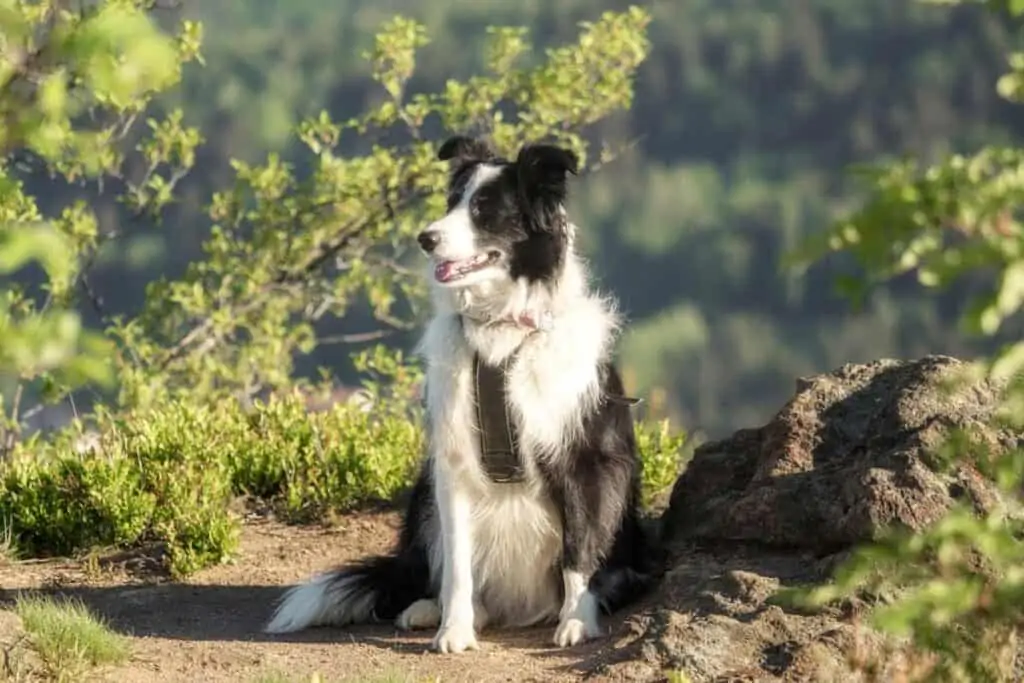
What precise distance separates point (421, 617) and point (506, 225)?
1543 millimetres

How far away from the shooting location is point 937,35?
119ft

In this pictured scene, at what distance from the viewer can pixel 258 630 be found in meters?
6.05

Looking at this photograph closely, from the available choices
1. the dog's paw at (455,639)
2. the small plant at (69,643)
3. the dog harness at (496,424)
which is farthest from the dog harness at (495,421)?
the small plant at (69,643)

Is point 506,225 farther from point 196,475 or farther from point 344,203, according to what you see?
point 344,203

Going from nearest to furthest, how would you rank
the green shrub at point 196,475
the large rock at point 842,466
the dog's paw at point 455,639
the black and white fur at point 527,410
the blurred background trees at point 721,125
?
the large rock at point 842,466, the dog's paw at point 455,639, the black and white fur at point 527,410, the green shrub at point 196,475, the blurred background trees at point 721,125

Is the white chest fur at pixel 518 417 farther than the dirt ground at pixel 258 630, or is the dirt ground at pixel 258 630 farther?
the white chest fur at pixel 518 417

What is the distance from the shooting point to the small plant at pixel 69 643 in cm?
501

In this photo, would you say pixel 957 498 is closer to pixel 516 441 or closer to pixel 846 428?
pixel 846 428

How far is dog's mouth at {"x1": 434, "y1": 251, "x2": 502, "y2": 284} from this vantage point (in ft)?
18.6

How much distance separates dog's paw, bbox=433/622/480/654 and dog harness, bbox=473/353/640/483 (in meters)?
0.56

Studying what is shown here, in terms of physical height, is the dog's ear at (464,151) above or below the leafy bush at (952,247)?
above

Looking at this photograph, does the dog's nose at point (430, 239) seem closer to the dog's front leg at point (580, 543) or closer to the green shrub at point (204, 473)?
the dog's front leg at point (580, 543)

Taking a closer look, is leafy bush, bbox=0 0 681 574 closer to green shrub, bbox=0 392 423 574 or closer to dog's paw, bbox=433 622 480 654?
green shrub, bbox=0 392 423 574

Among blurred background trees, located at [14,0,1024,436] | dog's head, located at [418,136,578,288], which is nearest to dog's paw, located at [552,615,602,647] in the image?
dog's head, located at [418,136,578,288]
